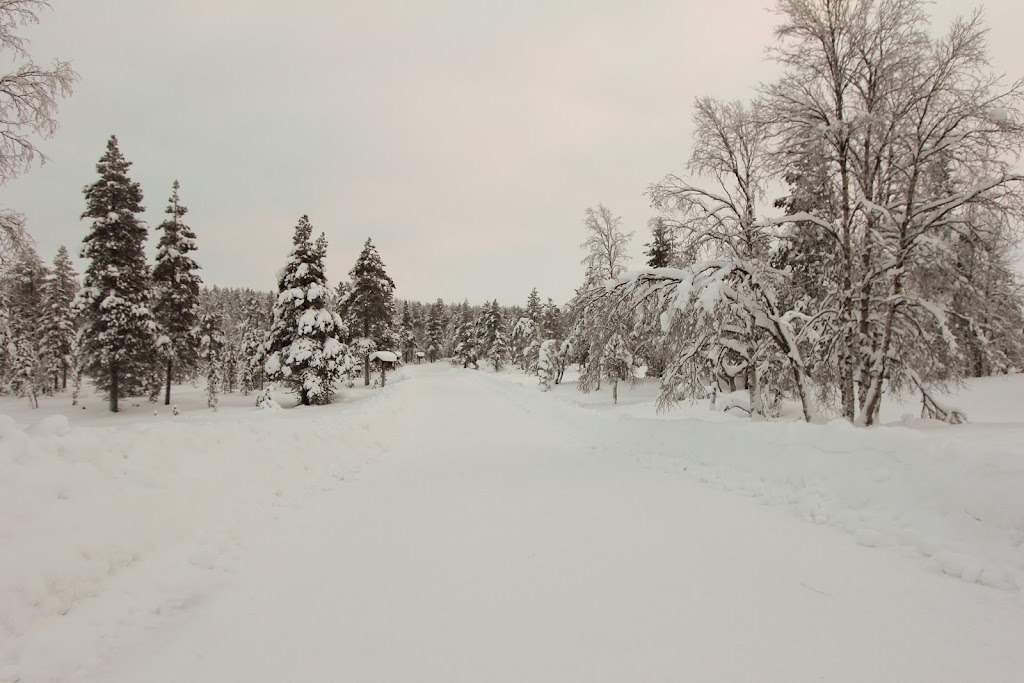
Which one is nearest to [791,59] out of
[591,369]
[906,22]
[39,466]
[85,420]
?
[906,22]

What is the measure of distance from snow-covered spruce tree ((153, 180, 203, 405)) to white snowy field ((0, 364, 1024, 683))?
26.9m

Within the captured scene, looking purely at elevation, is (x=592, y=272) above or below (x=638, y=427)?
above

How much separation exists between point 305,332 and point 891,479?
85.9ft

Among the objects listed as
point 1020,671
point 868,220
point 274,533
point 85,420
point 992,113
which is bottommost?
point 85,420

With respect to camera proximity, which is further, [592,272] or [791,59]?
[592,272]

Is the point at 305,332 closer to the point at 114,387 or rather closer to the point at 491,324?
the point at 114,387

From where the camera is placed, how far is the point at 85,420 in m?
23.3

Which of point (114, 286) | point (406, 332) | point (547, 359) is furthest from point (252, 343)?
point (547, 359)

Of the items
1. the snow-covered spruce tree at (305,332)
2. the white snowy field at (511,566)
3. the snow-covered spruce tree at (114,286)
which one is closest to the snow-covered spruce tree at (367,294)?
the snow-covered spruce tree at (305,332)

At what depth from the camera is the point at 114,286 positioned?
2408cm

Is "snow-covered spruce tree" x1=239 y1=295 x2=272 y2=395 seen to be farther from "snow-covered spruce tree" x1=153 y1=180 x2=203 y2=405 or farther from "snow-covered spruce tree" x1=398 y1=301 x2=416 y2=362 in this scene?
"snow-covered spruce tree" x1=398 y1=301 x2=416 y2=362

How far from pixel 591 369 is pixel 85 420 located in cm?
2791

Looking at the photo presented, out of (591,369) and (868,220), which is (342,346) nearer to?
(591,369)

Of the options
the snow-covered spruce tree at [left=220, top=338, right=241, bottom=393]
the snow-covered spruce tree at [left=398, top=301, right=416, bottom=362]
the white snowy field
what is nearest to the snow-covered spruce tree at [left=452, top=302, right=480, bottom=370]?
the snow-covered spruce tree at [left=398, top=301, right=416, bottom=362]
